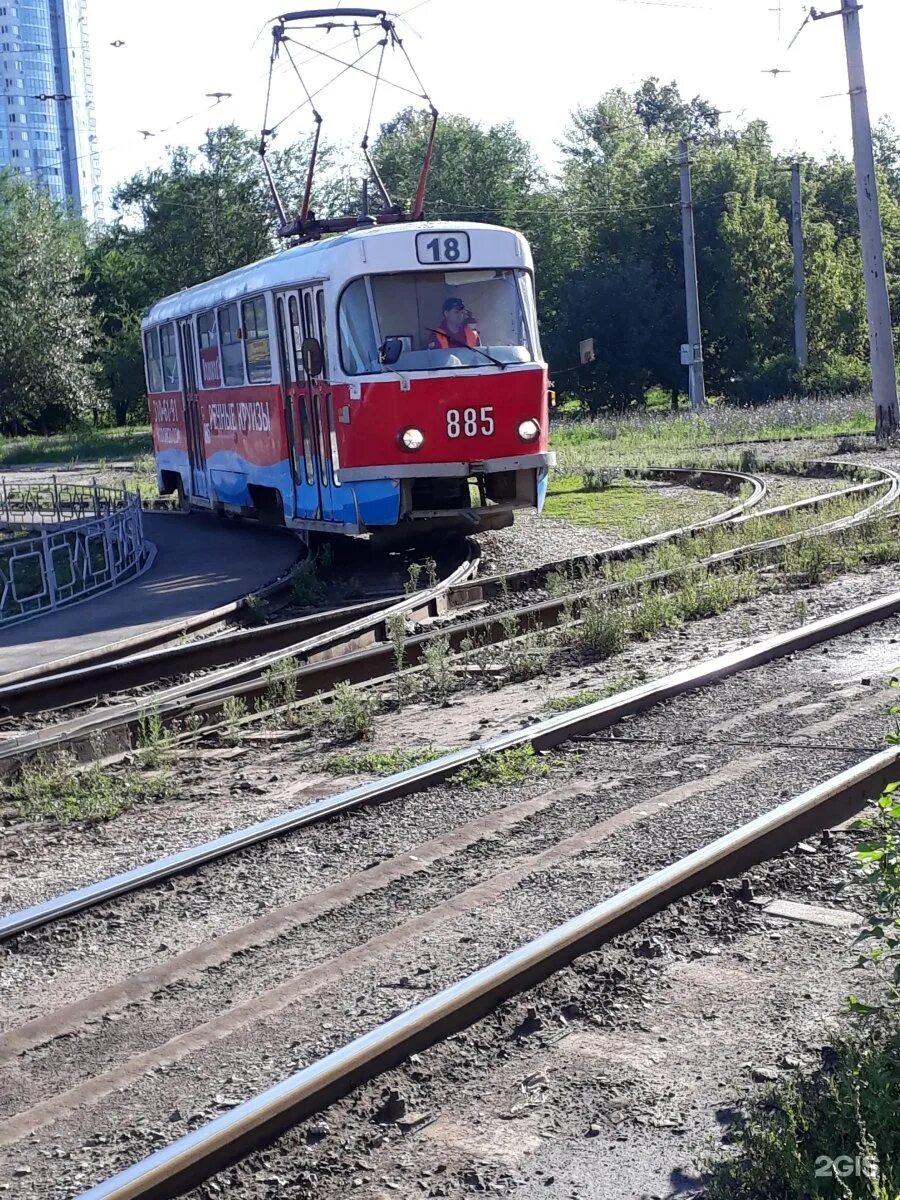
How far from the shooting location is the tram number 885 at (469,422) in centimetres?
1416

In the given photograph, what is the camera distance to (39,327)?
5984 cm

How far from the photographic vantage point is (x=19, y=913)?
216 inches

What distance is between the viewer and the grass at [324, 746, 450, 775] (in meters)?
7.43

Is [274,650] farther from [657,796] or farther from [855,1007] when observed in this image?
[855,1007]

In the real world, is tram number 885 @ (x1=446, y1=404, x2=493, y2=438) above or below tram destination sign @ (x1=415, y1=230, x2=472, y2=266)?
below

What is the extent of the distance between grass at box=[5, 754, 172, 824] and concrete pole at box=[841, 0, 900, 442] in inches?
822

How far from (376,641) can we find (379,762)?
332cm

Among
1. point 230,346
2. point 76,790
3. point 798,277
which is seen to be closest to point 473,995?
point 76,790

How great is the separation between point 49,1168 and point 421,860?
7.84 feet

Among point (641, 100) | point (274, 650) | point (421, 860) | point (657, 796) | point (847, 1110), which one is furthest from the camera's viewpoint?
point (641, 100)

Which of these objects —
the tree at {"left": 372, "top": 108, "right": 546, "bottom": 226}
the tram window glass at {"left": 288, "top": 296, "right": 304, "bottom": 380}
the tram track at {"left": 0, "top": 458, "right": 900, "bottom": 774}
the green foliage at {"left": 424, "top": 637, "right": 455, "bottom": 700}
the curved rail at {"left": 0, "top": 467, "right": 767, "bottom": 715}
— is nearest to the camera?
the tram track at {"left": 0, "top": 458, "right": 900, "bottom": 774}

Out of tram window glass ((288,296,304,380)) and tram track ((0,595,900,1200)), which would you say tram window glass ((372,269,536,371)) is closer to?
tram window glass ((288,296,304,380))

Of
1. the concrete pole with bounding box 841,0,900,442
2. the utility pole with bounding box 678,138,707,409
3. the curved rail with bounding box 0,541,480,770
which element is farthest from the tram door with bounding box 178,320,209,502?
the utility pole with bounding box 678,138,707,409

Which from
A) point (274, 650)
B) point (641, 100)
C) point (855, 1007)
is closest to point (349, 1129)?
point (855, 1007)
